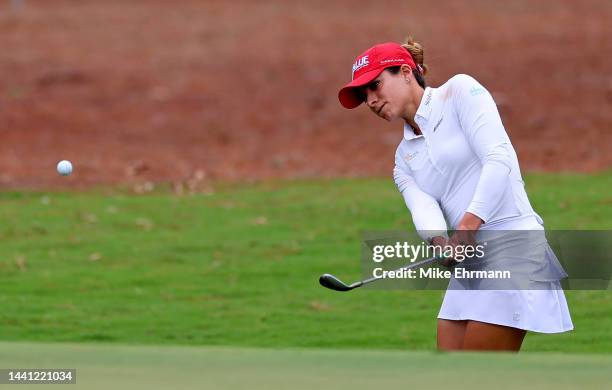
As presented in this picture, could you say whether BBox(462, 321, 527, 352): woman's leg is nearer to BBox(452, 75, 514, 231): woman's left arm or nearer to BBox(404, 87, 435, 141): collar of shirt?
BBox(452, 75, 514, 231): woman's left arm

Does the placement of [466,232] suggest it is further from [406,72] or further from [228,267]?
[228,267]

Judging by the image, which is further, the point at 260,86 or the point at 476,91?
the point at 260,86

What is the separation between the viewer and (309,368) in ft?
15.1

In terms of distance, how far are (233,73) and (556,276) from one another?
18.9m

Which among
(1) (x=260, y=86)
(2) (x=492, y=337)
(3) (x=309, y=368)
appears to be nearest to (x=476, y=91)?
(2) (x=492, y=337)

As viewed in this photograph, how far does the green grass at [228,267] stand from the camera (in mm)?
10500

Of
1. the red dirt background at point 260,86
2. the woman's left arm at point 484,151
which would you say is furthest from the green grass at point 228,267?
the woman's left arm at point 484,151

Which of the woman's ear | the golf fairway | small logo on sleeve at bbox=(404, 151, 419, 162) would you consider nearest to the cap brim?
the woman's ear

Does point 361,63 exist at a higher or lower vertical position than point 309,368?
higher

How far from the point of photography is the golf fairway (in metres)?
4.32

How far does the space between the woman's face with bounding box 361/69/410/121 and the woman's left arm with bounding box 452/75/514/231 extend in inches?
10.7

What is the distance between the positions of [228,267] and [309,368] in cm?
859

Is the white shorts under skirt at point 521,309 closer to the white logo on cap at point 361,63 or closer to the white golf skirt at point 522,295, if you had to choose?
the white golf skirt at point 522,295

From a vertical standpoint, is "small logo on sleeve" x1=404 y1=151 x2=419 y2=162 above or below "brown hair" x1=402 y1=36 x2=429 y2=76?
below
